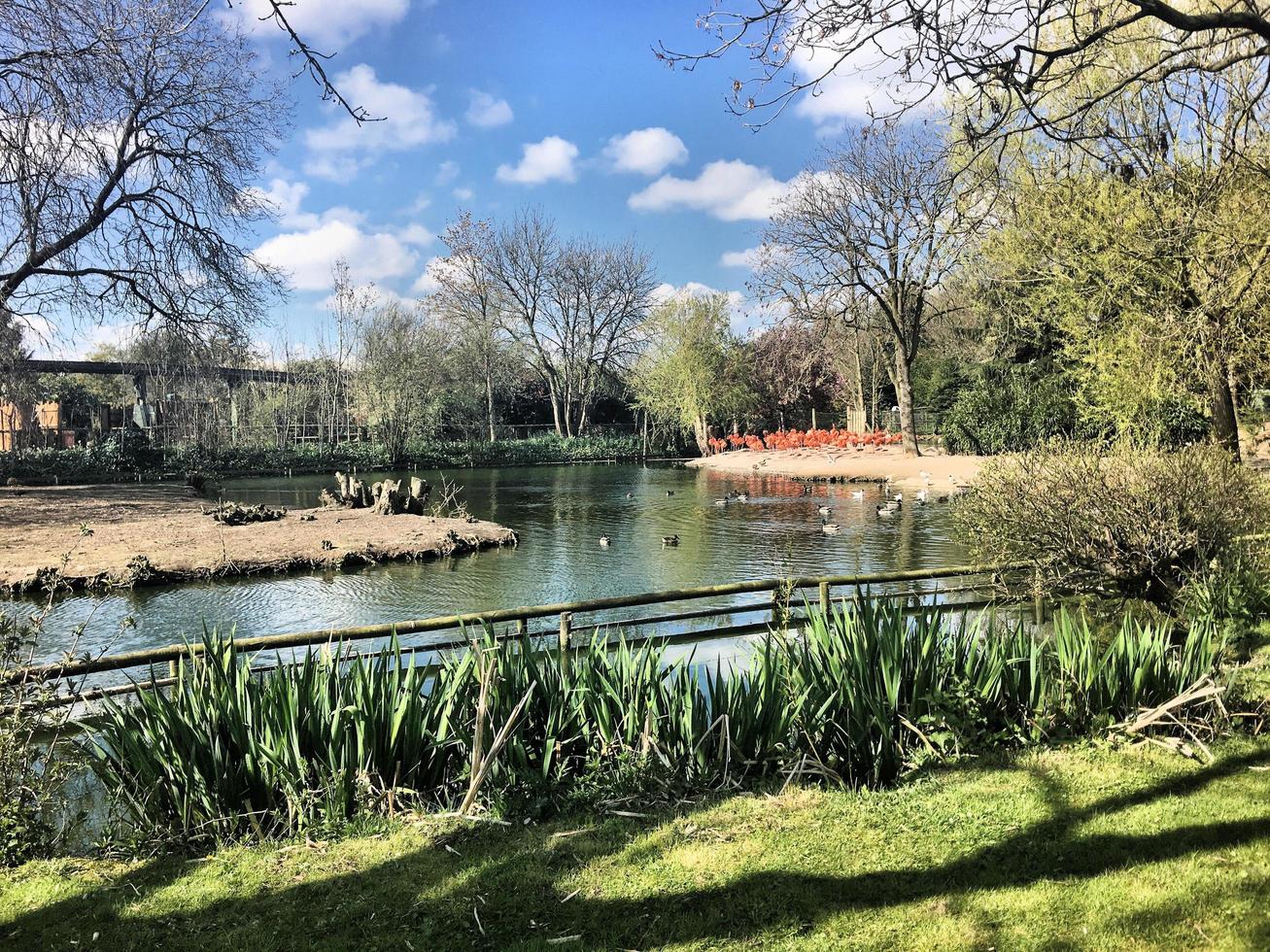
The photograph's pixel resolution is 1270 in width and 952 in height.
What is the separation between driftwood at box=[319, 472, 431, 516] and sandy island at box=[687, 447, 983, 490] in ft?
43.1

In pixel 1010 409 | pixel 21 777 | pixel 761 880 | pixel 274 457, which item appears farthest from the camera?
pixel 274 457

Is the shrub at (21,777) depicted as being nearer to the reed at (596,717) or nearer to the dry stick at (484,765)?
the reed at (596,717)

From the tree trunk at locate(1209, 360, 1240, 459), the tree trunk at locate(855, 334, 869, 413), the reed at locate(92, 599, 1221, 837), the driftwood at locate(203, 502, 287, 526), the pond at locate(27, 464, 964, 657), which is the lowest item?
the pond at locate(27, 464, 964, 657)

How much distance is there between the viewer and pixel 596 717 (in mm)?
4410

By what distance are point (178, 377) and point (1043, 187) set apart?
30.0 metres

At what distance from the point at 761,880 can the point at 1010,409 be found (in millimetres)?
26210

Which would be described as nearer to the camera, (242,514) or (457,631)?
(457,631)

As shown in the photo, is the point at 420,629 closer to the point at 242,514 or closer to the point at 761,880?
the point at 761,880

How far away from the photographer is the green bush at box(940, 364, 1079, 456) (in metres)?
25.1

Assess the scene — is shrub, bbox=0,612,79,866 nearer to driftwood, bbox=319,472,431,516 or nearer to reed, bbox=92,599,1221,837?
reed, bbox=92,599,1221,837

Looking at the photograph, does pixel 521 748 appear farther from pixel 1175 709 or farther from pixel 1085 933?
pixel 1175 709

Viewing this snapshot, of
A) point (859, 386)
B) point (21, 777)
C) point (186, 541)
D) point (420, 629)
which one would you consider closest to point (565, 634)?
point (420, 629)

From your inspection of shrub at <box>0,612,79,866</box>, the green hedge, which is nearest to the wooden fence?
shrub at <box>0,612,79,866</box>

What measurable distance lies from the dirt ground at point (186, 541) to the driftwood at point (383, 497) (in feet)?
1.85
